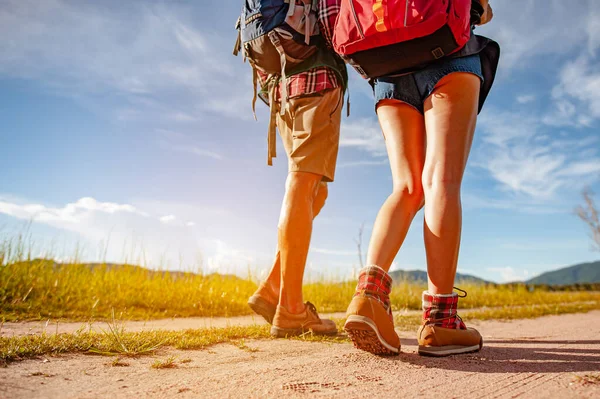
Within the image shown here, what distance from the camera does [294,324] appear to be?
115 inches

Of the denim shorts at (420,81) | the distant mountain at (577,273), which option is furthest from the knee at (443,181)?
the distant mountain at (577,273)

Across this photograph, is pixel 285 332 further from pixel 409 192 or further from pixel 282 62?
pixel 282 62

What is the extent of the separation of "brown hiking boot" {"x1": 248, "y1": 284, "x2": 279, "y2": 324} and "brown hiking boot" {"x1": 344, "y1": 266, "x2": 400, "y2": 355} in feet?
3.67

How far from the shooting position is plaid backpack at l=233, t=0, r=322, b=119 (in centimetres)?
291

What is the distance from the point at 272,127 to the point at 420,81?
1.27 metres

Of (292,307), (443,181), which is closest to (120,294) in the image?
(292,307)

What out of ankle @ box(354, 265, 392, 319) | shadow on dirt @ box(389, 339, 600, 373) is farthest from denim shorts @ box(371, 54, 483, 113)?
shadow on dirt @ box(389, 339, 600, 373)

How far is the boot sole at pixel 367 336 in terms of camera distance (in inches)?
80.6

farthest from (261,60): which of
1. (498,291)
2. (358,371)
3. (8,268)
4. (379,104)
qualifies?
(498,291)

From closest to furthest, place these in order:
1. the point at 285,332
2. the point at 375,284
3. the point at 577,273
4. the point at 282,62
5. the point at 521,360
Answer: the point at 375,284
the point at 521,360
the point at 285,332
the point at 282,62
the point at 577,273

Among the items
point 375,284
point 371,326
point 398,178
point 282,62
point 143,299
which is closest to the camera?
point 371,326

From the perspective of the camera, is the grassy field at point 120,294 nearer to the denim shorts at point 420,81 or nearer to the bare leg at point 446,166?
the bare leg at point 446,166

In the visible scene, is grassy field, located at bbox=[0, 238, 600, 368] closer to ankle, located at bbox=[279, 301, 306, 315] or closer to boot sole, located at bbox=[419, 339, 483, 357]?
ankle, located at bbox=[279, 301, 306, 315]

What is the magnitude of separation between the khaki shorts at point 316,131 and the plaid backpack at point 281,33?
6.9 inches
